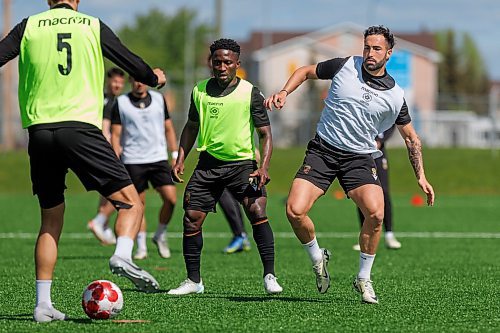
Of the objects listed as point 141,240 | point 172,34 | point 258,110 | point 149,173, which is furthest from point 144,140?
point 172,34

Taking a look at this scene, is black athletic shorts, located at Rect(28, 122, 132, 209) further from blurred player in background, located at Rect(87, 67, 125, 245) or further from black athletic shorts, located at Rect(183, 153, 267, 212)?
blurred player in background, located at Rect(87, 67, 125, 245)

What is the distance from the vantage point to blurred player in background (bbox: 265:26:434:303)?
27.1 feet

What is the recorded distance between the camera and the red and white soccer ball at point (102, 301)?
705 centimetres

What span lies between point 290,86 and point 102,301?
7.79 feet

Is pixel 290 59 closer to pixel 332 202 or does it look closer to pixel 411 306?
pixel 332 202

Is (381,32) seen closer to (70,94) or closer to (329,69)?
(329,69)

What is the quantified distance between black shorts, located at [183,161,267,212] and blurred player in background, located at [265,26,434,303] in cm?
66

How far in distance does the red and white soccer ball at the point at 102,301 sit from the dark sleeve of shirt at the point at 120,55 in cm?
145

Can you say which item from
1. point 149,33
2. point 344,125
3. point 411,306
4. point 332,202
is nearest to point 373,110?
point 344,125

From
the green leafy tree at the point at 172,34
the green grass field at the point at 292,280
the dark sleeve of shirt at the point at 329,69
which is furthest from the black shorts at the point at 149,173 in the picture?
the green leafy tree at the point at 172,34

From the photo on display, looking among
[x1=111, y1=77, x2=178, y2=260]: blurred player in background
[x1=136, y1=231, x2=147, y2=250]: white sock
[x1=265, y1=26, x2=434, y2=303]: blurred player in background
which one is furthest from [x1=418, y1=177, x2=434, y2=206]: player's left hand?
[x1=136, y1=231, x2=147, y2=250]: white sock

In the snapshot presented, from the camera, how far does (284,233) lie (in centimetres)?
1670

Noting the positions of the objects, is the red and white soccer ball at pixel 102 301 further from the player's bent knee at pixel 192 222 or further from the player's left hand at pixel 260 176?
the player's left hand at pixel 260 176

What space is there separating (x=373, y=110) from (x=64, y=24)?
8.95 ft
